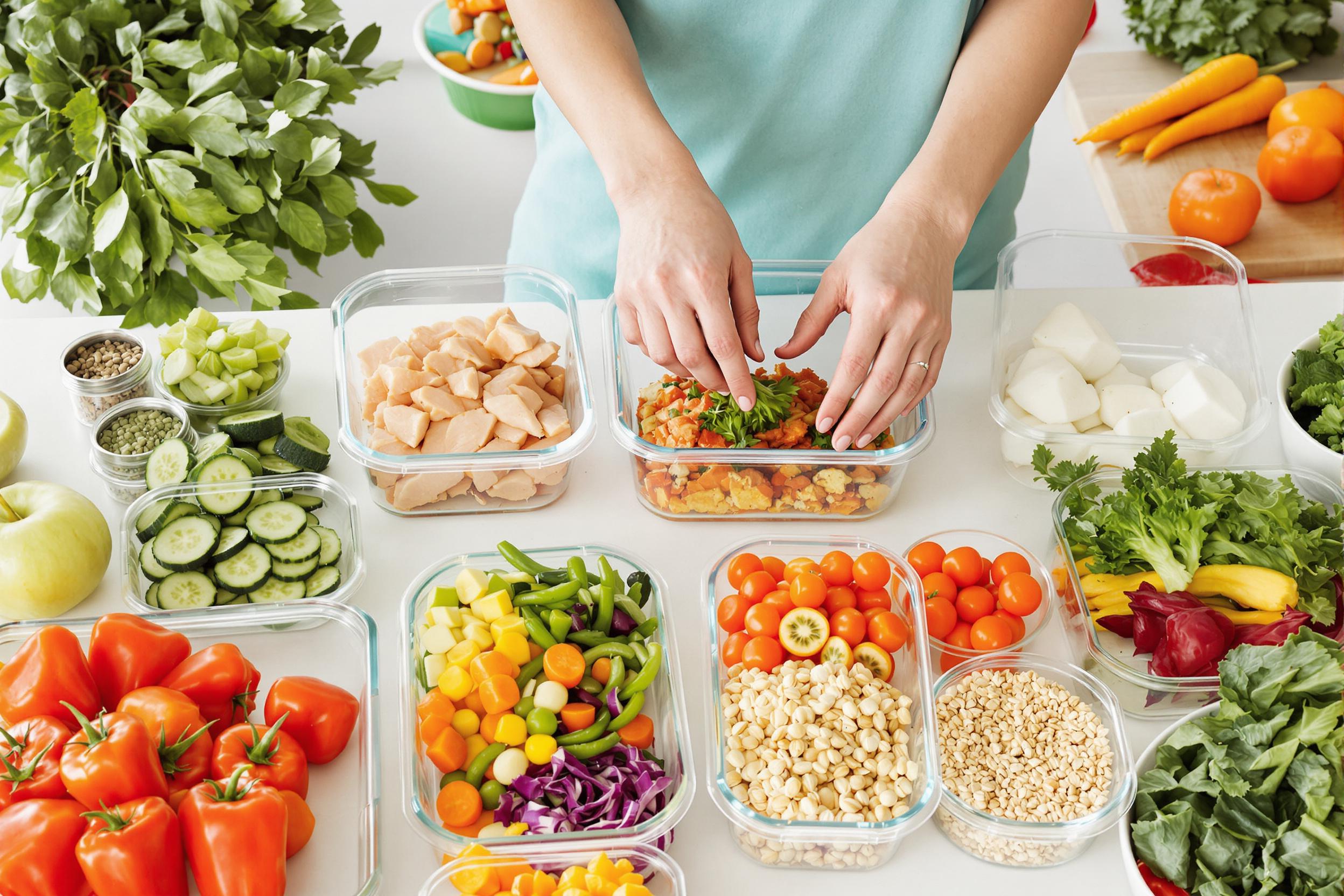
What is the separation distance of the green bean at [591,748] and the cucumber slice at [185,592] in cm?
56

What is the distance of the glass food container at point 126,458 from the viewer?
1.62 meters

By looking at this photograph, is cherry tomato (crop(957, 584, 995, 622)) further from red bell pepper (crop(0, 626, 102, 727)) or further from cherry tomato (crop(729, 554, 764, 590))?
red bell pepper (crop(0, 626, 102, 727))

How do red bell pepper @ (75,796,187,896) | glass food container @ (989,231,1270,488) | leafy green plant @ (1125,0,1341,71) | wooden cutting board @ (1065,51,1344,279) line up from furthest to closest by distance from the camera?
leafy green plant @ (1125,0,1341,71)
wooden cutting board @ (1065,51,1344,279)
glass food container @ (989,231,1270,488)
red bell pepper @ (75,796,187,896)

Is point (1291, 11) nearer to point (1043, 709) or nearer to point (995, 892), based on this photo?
point (1043, 709)

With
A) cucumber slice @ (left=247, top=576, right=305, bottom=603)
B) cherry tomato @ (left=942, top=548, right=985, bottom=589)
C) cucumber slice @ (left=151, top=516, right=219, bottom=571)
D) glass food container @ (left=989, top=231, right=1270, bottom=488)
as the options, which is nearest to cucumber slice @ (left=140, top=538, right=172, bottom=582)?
cucumber slice @ (left=151, top=516, right=219, bottom=571)

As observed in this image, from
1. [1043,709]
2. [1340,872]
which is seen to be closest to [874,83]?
[1043,709]

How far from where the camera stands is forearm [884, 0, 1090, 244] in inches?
64.5

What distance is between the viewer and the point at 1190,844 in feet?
4.05

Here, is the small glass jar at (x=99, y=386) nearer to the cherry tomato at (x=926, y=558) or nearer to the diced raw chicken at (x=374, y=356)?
the diced raw chicken at (x=374, y=356)

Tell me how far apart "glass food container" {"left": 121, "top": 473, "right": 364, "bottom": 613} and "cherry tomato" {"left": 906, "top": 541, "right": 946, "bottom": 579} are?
78cm

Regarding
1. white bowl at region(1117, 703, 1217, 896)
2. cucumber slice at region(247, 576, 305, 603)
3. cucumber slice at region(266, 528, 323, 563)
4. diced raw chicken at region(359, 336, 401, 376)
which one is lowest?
white bowl at region(1117, 703, 1217, 896)

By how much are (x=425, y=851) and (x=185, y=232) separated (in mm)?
1676

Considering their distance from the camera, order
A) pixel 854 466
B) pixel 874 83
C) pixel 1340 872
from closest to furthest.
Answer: pixel 1340 872 < pixel 854 466 < pixel 874 83

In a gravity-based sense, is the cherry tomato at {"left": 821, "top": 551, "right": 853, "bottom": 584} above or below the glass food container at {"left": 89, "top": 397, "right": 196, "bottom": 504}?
below
